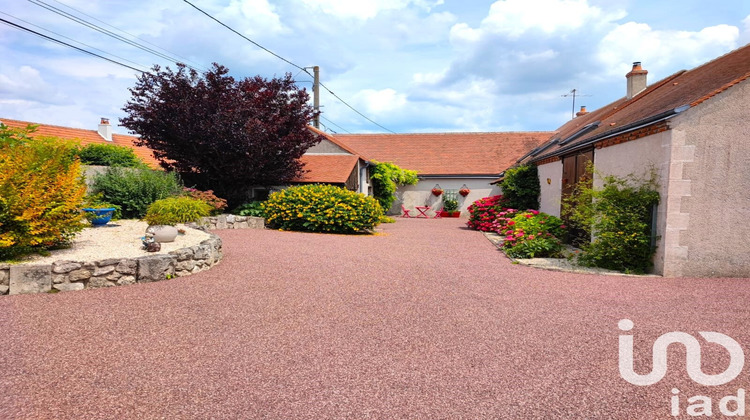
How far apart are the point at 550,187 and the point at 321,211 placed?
301 inches

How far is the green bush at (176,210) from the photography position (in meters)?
10.1

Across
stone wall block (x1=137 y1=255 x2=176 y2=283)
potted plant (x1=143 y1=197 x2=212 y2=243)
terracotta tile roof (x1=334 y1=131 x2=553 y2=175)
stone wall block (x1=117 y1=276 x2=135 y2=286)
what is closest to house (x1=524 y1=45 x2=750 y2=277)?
stone wall block (x1=137 y1=255 x2=176 y2=283)

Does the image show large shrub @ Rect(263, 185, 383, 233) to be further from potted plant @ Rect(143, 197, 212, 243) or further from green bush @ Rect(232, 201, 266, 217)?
potted plant @ Rect(143, 197, 212, 243)

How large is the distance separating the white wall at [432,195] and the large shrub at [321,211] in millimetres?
11419

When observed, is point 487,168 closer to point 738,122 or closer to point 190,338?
point 738,122

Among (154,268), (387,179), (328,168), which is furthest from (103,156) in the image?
(387,179)

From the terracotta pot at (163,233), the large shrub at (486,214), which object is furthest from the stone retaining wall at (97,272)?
the large shrub at (486,214)

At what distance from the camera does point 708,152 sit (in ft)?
23.3

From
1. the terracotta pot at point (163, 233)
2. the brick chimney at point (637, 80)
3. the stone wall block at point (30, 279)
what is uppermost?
the brick chimney at point (637, 80)

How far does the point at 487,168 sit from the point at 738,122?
18.3 m

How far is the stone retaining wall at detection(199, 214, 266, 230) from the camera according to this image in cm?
1317

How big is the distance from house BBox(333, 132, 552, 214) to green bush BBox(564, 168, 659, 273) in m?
16.9

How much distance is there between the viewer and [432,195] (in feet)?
84.5

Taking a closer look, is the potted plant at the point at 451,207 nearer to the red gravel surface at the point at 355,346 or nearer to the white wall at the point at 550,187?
the white wall at the point at 550,187
